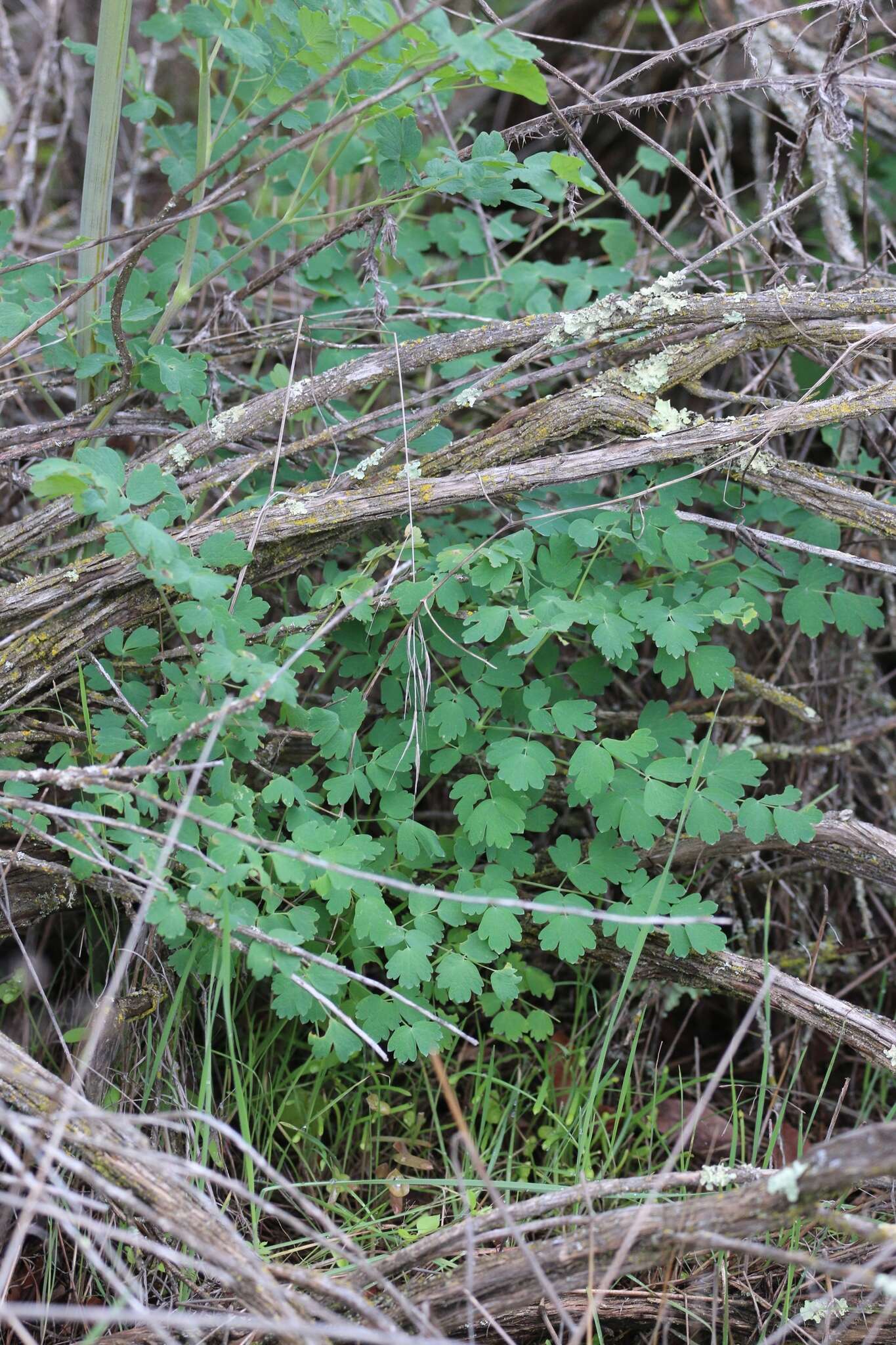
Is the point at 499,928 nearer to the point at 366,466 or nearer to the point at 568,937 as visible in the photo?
the point at 568,937

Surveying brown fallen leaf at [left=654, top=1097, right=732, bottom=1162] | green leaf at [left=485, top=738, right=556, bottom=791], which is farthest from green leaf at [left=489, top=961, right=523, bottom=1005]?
brown fallen leaf at [left=654, top=1097, right=732, bottom=1162]

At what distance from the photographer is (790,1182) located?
4.29ft

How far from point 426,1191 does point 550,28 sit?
3.56m

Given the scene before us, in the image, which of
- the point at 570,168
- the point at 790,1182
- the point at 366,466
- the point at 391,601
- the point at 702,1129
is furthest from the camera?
the point at 702,1129

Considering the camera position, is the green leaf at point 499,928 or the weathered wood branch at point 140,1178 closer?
the weathered wood branch at point 140,1178

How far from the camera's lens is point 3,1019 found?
211 centimetres

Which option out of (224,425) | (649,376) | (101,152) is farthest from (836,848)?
(101,152)

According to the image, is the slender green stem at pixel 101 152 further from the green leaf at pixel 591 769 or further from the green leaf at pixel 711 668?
the green leaf at pixel 711 668

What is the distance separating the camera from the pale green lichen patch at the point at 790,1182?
1306 mm

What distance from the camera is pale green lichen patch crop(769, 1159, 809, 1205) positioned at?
131cm

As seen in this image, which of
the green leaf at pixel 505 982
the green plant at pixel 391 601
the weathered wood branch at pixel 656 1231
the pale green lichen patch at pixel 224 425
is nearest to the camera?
the weathered wood branch at pixel 656 1231

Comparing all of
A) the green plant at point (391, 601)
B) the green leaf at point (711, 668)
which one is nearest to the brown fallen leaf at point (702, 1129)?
the green plant at point (391, 601)

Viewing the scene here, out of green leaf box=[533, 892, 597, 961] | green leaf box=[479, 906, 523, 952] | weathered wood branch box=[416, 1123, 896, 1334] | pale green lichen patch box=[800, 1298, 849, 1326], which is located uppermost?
green leaf box=[479, 906, 523, 952]

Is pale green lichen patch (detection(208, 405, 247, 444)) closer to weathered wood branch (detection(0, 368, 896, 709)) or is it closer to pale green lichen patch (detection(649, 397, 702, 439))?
weathered wood branch (detection(0, 368, 896, 709))
